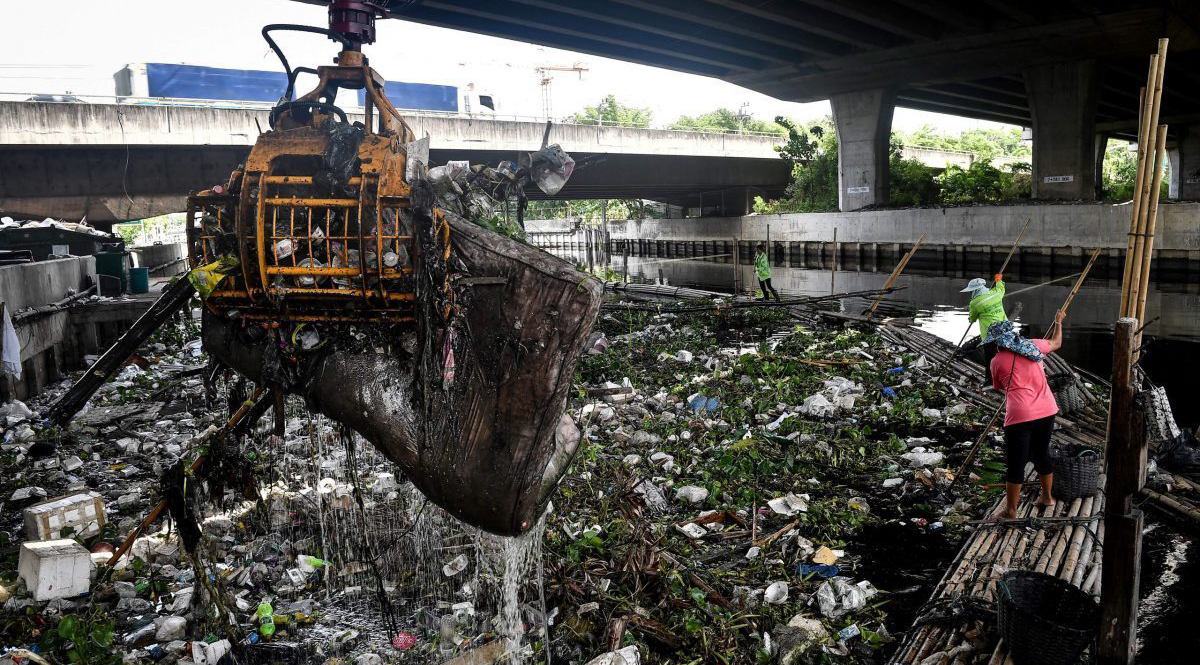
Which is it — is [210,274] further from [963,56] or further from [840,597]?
[963,56]

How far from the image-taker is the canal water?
14.2ft

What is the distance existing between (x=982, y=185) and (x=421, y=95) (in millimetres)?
19555

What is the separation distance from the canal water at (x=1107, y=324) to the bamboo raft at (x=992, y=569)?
0.38 metres

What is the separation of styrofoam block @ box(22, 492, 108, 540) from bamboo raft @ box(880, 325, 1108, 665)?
16.9 feet

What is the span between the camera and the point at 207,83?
1842 centimetres

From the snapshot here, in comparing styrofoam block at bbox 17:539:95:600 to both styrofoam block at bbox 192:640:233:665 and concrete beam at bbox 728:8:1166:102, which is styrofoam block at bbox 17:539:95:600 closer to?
styrofoam block at bbox 192:640:233:665

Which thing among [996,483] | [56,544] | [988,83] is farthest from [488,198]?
[988,83]

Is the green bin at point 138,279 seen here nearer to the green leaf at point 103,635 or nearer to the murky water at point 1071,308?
the green leaf at point 103,635

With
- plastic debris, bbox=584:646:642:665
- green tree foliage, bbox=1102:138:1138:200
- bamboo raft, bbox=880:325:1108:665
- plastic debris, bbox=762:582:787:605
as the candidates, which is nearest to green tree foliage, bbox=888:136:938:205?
green tree foliage, bbox=1102:138:1138:200

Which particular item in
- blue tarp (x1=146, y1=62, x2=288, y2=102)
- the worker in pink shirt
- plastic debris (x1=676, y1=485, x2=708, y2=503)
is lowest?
plastic debris (x1=676, y1=485, x2=708, y2=503)

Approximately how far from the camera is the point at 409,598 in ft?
14.6

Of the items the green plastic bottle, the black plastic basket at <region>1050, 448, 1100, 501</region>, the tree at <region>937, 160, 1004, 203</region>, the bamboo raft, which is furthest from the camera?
the tree at <region>937, 160, 1004, 203</region>

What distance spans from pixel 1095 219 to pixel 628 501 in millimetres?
20200

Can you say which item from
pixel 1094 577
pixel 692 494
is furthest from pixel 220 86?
pixel 1094 577
